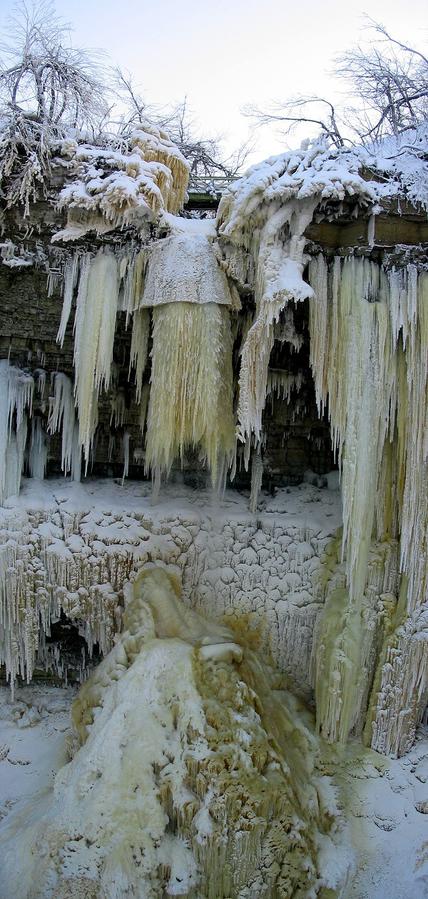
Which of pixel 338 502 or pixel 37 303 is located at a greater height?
pixel 37 303

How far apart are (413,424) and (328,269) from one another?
180cm

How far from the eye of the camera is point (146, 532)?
329 inches

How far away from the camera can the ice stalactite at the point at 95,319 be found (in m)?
7.04

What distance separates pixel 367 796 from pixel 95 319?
579cm

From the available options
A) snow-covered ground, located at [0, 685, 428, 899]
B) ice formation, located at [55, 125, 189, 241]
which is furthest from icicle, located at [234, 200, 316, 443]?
snow-covered ground, located at [0, 685, 428, 899]

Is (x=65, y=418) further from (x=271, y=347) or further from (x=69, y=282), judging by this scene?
(x=271, y=347)

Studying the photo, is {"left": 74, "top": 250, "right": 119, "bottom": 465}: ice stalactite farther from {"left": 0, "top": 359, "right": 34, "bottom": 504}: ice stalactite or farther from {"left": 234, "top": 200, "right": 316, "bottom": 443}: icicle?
{"left": 234, "top": 200, "right": 316, "bottom": 443}: icicle

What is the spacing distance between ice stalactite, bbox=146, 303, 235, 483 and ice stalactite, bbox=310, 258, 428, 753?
99 cm

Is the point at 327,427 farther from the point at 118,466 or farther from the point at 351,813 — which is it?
the point at 351,813

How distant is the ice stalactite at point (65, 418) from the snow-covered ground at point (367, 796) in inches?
131

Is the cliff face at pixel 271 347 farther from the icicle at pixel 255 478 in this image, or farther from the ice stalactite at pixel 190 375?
the icicle at pixel 255 478

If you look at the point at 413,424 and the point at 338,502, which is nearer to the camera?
the point at 413,424

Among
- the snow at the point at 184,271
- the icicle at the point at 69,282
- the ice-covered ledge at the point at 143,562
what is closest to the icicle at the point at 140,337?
the snow at the point at 184,271

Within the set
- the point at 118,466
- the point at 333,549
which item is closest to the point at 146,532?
the point at 118,466
